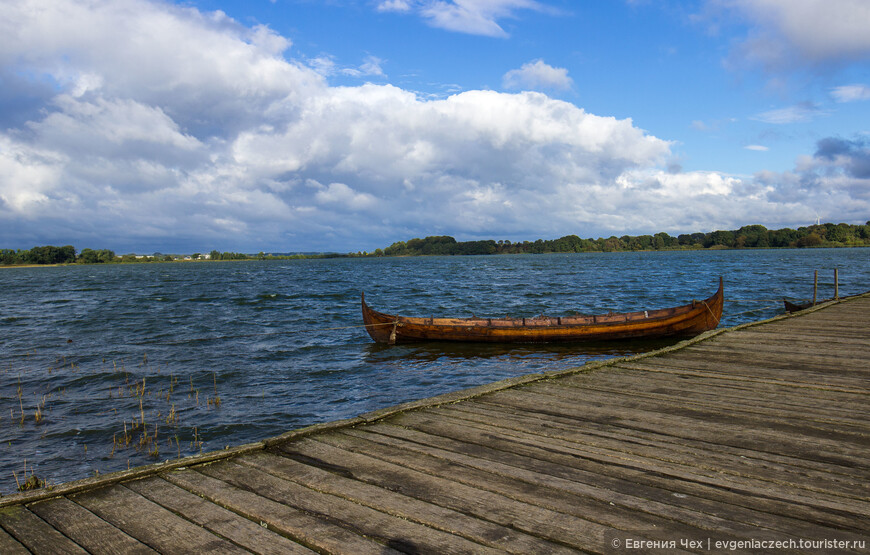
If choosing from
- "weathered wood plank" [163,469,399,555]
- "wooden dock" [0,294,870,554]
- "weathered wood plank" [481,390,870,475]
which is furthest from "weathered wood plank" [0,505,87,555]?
"weathered wood plank" [481,390,870,475]

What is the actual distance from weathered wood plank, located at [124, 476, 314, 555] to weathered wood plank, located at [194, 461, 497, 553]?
29cm

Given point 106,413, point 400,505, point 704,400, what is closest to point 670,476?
point 400,505

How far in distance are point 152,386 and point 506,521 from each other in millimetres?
13844

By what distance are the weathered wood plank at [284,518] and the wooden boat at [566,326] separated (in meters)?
14.5

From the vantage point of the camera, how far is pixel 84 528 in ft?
10.3

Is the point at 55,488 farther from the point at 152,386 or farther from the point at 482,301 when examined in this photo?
the point at 482,301

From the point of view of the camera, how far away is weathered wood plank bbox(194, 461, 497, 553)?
2830 millimetres

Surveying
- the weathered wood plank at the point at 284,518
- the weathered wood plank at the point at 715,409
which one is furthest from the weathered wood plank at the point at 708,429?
the weathered wood plank at the point at 284,518

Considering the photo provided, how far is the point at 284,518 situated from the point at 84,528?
1.23 m

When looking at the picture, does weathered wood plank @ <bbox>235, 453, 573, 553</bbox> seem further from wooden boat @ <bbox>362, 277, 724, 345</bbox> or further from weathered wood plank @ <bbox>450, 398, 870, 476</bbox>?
wooden boat @ <bbox>362, 277, 724, 345</bbox>

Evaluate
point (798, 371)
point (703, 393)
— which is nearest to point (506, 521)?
point (703, 393)

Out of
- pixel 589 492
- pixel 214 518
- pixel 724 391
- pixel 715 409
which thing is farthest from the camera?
pixel 724 391

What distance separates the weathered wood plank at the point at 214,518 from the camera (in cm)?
287

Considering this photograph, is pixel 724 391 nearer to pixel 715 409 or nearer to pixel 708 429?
pixel 715 409
